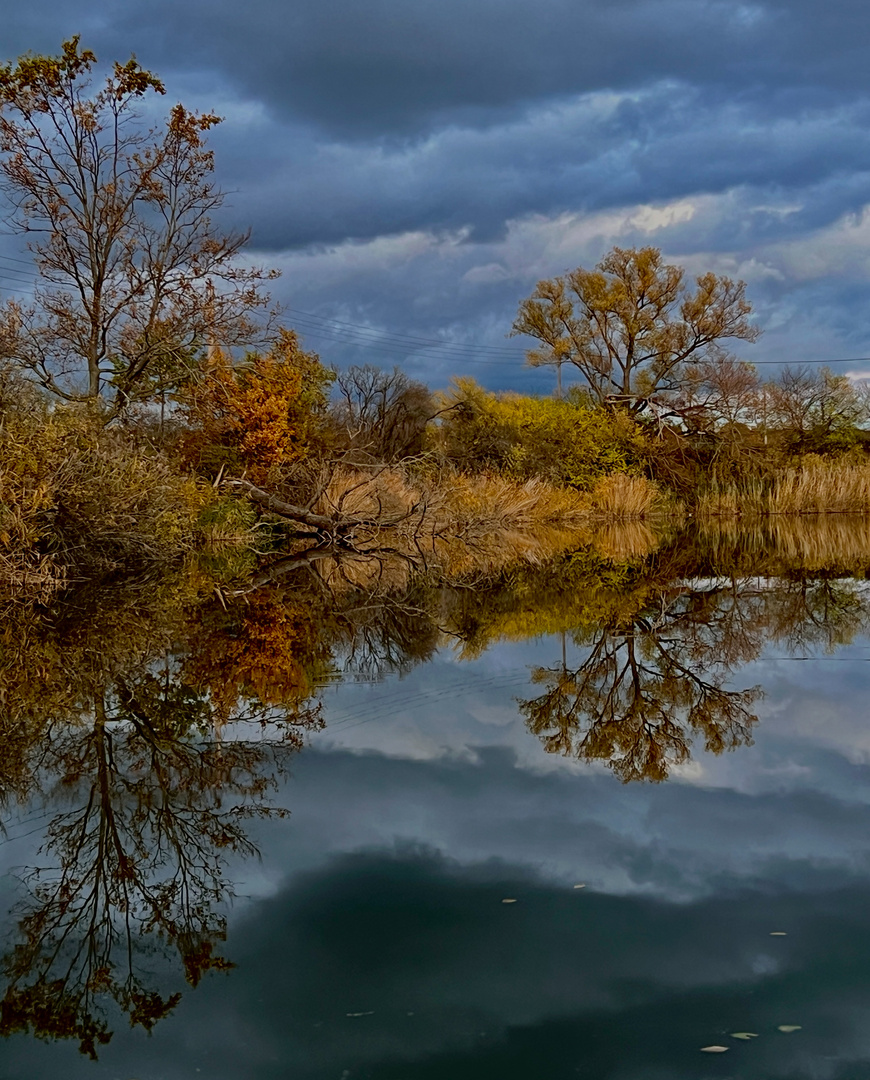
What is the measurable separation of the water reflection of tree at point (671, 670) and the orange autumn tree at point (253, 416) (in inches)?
485

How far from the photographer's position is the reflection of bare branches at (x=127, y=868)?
222cm

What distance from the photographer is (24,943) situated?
97.6 inches

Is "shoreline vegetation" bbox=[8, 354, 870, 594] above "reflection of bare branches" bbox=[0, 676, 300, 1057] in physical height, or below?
above

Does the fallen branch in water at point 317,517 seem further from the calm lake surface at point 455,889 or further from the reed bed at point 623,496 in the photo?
the calm lake surface at point 455,889

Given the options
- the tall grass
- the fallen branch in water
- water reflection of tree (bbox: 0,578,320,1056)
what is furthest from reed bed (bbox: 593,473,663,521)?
water reflection of tree (bbox: 0,578,320,1056)

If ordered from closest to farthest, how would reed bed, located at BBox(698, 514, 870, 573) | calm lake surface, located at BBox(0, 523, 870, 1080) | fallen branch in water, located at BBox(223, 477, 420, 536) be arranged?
calm lake surface, located at BBox(0, 523, 870, 1080)
reed bed, located at BBox(698, 514, 870, 573)
fallen branch in water, located at BBox(223, 477, 420, 536)

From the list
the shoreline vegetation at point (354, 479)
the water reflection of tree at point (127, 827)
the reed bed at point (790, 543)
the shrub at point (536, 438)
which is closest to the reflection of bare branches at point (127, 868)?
the water reflection of tree at point (127, 827)

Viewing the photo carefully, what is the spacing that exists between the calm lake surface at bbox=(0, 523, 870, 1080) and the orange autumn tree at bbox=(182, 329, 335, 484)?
15698 millimetres

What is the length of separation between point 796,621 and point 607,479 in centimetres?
1908

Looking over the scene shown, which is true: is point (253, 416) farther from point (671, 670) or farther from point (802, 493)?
point (671, 670)

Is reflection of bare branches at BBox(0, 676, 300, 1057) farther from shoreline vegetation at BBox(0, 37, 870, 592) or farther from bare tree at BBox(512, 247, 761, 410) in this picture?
bare tree at BBox(512, 247, 761, 410)

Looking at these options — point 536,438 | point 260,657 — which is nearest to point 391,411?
point 536,438

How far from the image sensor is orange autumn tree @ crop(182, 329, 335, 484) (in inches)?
805

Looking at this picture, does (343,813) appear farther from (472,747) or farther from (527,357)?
(527,357)
